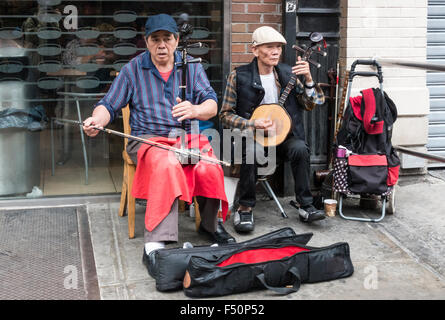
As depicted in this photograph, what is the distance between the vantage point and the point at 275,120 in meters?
4.68

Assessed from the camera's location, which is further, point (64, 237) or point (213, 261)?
point (64, 237)

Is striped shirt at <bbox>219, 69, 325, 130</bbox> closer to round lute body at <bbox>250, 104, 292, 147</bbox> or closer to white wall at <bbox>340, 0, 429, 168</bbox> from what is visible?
round lute body at <bbox>250, 104, 292, 147</bbox>

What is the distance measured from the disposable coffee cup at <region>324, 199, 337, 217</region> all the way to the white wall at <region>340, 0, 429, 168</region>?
3.22ft

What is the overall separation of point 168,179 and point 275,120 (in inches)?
45.6

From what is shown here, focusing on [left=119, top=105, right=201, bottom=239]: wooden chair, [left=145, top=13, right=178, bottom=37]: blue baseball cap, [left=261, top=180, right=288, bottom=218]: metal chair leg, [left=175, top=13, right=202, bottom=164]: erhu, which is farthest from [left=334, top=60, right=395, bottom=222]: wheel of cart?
[left=145, top=13, right=178, bottom=37]: blue baseball cap

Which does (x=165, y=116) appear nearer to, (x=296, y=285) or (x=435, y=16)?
(x=296, y=285)

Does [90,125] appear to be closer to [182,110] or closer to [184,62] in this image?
[182,110]

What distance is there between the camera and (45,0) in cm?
493

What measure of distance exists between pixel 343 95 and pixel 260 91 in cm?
73

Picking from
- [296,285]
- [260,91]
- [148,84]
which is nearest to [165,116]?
[148,84]

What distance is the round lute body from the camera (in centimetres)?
465

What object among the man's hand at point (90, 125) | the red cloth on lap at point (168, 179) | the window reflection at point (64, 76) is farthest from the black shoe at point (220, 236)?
the window reflection at point (64, 76)

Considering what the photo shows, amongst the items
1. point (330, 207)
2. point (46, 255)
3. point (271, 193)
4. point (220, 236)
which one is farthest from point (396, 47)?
point (46, 255)

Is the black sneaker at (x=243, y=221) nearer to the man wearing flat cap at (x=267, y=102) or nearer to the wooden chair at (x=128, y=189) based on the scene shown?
the man wearing flat cap at (x=267, y=102)
